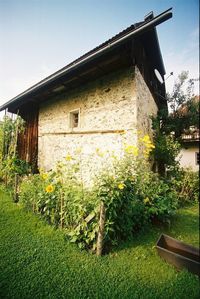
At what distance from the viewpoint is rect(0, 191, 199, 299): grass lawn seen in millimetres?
1938

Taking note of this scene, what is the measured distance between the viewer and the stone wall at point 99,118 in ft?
14.7

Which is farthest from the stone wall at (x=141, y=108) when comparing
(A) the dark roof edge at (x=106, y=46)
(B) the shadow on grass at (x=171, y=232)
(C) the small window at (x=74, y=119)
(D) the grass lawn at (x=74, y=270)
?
(D) the grass lawn at (x=74, y=270)

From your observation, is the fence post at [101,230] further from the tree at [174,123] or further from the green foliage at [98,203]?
the tree at [174,123]

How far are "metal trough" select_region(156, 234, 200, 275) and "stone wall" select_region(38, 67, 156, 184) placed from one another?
199cm

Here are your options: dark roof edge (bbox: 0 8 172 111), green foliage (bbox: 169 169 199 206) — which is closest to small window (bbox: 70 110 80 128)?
dark roof edge (bbox: 0 8 172 111)

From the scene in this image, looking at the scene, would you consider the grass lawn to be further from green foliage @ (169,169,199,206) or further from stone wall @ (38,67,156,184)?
green foliage @ (169,169,199,206)

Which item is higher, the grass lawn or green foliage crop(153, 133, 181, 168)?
green foliage crop(153, 133, 181, 168)

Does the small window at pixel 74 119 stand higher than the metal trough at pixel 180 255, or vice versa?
the small window at pixel 74 119

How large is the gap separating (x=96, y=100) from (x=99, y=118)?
0.60 metres

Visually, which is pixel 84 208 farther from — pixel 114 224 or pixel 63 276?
pixel 63 276

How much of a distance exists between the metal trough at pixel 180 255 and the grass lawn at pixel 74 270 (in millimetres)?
90

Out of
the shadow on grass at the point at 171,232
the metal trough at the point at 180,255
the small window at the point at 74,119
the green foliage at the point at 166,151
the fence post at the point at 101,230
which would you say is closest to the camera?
the metal trough at the point at 180,255

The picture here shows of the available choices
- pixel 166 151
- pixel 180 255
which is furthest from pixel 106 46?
pixel 180 255

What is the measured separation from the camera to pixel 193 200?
16.7 feet
